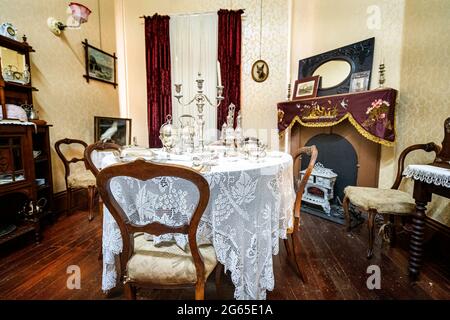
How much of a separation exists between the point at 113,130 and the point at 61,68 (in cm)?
106

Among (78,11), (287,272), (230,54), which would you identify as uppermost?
(78,11)

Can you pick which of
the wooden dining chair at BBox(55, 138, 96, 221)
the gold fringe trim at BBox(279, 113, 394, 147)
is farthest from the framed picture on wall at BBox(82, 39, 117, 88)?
the gold fringe trim at BBox(279, 113, 394, 147)

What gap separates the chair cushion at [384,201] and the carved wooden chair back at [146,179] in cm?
161

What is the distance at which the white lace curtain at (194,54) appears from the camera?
3682 mm

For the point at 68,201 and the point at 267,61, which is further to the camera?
the point at 267,61

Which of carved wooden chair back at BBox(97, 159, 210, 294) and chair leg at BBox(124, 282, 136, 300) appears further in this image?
chair leg at BBox(124, 282, 136, 300)

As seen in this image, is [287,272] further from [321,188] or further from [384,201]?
[321,188]

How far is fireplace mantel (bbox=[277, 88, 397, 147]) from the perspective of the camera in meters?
2.29

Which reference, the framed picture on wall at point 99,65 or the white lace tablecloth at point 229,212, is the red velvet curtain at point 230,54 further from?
the white lace tablecloth at point 229,212

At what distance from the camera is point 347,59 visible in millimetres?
2842

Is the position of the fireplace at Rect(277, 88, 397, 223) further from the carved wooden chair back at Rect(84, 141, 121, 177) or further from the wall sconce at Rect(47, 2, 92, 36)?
the wall sconce at Rect(47, 2, 92, 36)

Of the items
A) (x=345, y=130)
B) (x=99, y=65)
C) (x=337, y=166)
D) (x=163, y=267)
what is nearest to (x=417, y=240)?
(x=337, y=166)

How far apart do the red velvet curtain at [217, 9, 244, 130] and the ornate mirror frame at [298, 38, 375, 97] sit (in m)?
1.09

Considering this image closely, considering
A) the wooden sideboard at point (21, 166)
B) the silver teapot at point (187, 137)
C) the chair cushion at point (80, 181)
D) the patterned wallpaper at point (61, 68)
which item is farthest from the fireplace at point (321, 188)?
the patterned wallpaper at point (61, 68)
